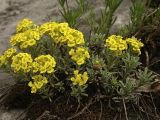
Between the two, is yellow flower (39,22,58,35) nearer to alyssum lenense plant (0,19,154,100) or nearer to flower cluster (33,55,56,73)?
alyssum lenense plant (0,19,154,100)

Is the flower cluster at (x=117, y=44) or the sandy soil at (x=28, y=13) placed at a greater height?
the sandy soil at (x=28, y=13)

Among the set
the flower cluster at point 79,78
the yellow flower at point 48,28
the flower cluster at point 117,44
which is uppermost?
the yellow flower at point 48,28

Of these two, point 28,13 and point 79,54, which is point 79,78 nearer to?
point 79,54

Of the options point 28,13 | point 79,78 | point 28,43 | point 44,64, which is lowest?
point 79,78

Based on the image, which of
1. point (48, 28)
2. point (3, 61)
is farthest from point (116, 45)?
point (3, 61)

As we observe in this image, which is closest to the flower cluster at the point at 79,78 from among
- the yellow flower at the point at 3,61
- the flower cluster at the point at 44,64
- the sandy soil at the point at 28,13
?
the flower cluster at the point at 44,64

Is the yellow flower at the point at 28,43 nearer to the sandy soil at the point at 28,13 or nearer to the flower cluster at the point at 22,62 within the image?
the flower cluster at the point at 22,62
